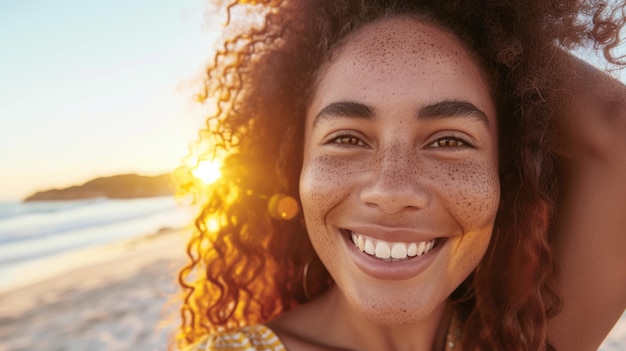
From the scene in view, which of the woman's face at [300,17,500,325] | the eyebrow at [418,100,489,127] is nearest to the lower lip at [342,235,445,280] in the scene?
the woman's face at [300,17,500,325]

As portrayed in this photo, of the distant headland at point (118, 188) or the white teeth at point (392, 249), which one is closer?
the white teeth at point (392, 249)

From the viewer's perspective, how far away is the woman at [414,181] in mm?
1864

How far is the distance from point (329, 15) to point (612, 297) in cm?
→ 158

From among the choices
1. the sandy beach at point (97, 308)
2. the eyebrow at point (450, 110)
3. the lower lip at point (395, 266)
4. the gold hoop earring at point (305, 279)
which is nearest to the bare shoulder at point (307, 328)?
the gold hoop earring at point (305, 279)

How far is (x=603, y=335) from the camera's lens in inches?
87.4

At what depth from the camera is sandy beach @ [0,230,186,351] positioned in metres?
5.06

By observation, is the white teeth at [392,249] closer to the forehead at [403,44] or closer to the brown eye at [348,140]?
the brown eye at [348,140]

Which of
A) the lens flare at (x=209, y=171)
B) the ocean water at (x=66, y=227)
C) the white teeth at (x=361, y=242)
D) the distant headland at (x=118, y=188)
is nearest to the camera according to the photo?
the white teeth at (x=361, y=242)

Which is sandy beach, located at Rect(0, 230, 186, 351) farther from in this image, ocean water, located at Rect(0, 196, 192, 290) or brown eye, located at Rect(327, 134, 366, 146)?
brown eye, located at Rect(327, 134, 366, 146)

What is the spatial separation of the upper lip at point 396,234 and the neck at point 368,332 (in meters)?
0.49

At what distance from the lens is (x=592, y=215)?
216 cm

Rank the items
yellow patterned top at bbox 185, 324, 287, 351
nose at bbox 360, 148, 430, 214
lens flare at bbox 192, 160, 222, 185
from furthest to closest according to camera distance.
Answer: lens flare at bbox 192, 160, 222, 185, yellow patterned top at bbox 185, 324, 287, 351, nose at bbox 360, 148, 430, 214

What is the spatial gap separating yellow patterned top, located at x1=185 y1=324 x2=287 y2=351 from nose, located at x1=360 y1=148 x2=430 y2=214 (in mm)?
695

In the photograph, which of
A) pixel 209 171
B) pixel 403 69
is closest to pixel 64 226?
pixel 209 171
